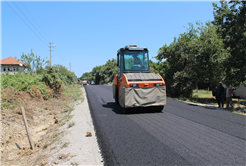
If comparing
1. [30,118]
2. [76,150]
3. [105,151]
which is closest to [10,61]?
[30,118]

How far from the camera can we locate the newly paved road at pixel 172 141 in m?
4.15

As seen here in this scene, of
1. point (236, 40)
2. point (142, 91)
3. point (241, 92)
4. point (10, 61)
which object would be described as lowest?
point (241, 92)

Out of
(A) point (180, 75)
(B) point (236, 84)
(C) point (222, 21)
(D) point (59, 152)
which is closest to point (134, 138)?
(D) point (59, 152)

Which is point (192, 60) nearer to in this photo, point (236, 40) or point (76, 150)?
point (236, 40)

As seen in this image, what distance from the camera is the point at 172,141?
5211 mm

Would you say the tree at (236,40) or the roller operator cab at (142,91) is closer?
the roller operator cab at (142,91)

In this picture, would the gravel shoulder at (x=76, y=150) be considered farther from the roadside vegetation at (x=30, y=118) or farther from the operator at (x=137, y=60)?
the operator at (x=137, y=60)

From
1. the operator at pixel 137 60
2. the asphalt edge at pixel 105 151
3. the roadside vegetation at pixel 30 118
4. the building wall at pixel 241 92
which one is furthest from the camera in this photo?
the building wall at pixel 241 92

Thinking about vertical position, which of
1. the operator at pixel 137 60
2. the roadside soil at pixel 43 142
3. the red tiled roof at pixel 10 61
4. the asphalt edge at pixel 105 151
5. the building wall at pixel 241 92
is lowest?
the roadside soil at pixel 43 142

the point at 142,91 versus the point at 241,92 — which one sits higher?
the point at 142,91

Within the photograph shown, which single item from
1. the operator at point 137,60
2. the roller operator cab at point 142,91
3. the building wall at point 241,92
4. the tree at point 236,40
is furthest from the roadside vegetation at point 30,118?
the building wall at point 241,92

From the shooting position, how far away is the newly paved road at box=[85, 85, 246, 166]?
4.15 metres

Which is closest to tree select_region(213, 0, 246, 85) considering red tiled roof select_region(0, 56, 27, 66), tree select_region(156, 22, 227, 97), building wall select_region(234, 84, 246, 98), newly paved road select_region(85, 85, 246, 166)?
tree select_region(156, 22, 227, 97)

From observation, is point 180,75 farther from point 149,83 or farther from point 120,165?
point 120,165
